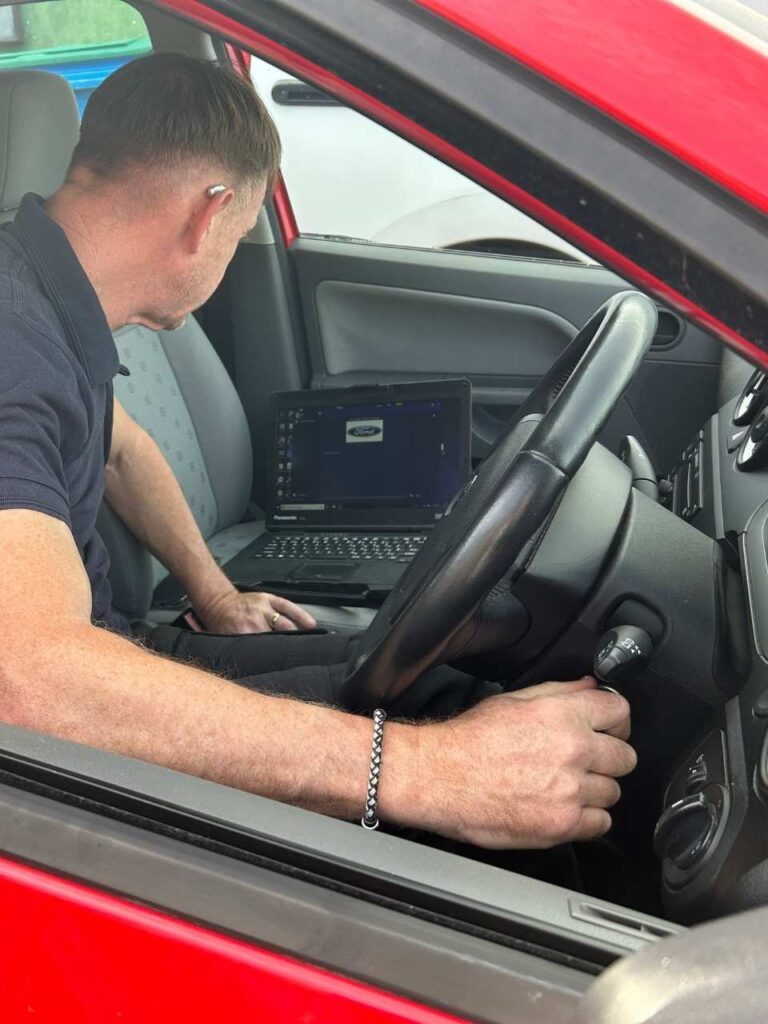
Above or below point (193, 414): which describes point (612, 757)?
above

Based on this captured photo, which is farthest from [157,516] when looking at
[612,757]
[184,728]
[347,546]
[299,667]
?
[612,757]

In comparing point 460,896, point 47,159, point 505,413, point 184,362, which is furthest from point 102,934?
point 505,413

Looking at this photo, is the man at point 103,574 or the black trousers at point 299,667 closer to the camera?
the man at point 103,574

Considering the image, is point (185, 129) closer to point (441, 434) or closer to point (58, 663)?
point (58, 663)

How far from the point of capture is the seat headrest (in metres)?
1.66

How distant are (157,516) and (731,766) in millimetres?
1140

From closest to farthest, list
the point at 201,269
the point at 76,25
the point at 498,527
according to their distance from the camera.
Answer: the point at 498,527
the point at 201,269
the point at 76,25

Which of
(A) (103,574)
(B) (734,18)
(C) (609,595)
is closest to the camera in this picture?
(B) (734,18)

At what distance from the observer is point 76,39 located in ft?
8.30

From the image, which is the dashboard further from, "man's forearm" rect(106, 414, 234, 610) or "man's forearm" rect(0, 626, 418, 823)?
"man's forearm" rect(106, 414, 234, 610)

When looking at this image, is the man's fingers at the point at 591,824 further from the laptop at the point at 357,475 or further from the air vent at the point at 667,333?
the air vent at the point at 667,333

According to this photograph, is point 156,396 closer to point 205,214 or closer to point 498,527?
point 205,214

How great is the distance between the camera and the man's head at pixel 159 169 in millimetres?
1235

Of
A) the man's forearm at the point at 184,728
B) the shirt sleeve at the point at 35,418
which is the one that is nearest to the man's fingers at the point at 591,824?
the man's forearm at the point at 184,728
